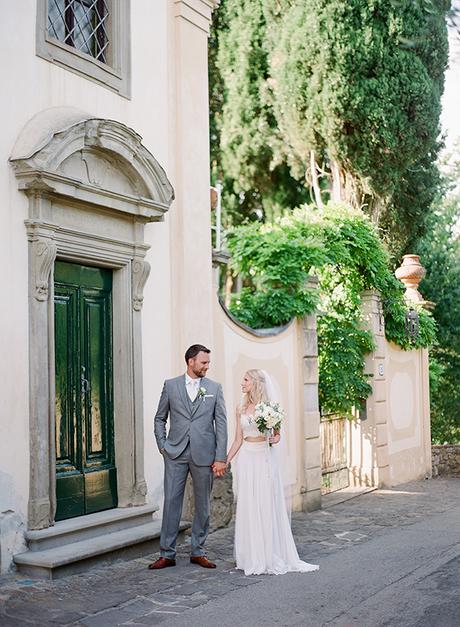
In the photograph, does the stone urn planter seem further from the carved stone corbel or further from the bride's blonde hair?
the bride's blonde hair

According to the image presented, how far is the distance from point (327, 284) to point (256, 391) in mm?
6654

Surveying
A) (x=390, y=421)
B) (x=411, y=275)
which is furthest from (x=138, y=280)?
(x=411, y=275)

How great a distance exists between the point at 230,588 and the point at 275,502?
103 centimetres

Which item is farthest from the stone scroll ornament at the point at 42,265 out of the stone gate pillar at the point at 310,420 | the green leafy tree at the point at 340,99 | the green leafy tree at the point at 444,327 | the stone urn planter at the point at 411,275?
the green leafy tree at the point at 444,327

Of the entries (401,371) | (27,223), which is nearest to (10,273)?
(27,223)

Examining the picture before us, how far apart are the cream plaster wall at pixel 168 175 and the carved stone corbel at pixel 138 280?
19cm

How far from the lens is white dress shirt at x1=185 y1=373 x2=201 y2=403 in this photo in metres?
7.51

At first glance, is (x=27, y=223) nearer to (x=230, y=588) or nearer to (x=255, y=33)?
(x=230, y=588)

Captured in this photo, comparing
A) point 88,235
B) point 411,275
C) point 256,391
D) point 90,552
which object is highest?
point 411,275

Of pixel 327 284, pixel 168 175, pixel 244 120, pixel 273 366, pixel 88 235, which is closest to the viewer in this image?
pixel 88 235

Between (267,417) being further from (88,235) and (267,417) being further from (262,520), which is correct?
(88,235)

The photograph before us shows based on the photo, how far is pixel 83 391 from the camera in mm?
8062

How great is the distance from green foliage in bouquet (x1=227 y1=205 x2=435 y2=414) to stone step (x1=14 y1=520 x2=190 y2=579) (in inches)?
167

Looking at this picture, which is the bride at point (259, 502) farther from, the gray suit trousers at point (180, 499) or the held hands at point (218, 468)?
the gray suit trousers at point (180, 499)
